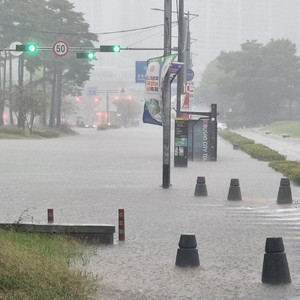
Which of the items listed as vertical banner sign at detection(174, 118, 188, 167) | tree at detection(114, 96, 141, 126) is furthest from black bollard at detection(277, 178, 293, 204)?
tree at detection(114, 96, 141, 126)

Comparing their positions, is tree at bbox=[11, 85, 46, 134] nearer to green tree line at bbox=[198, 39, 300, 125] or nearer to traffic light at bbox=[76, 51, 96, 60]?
traffic light at bbox=[76, 51, 96, 60]

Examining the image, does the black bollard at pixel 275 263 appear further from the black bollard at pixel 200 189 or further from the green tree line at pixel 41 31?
the green tree line at pixel 41 31

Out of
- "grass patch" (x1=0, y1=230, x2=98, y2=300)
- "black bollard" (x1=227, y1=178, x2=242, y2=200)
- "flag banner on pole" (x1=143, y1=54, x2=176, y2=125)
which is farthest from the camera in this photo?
"flag banner on pole" (x1=143, y1=54, x2=176, y2=125)

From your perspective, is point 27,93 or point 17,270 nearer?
point 17,270

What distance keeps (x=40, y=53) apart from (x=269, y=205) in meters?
74.9

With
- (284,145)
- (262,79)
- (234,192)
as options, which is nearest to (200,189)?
(234,192)

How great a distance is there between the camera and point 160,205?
1841cm

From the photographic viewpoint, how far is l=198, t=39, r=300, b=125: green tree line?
13888 cm

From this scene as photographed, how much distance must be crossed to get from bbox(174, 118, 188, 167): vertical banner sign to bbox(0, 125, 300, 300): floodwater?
55cm

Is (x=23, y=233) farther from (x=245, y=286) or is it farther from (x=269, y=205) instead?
(x=269, y=205)

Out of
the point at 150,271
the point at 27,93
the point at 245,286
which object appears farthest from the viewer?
the point at 27,93

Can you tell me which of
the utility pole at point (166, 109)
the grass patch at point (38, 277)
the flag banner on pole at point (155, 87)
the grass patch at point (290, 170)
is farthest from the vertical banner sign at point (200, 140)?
the grass patch at point (38, 277)

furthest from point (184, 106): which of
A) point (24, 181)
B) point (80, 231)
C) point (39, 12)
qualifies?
point (39, 12)

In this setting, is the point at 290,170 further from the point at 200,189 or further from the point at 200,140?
the point at 200,140
